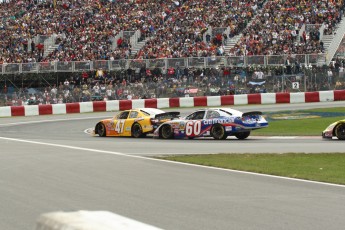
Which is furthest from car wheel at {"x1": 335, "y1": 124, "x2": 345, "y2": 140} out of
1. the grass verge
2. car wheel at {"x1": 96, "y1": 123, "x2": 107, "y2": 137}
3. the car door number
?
car wheel at {"x1": 96, "y1": 123, "x2": 107, "y2": 137}

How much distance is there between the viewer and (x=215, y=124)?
70.0 ft

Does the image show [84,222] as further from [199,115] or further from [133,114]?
[133,114]

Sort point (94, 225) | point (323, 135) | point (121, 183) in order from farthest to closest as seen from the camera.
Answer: point (323, 135)
point (121, 183)
point (94, 225)

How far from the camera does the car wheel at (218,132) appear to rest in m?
21.2

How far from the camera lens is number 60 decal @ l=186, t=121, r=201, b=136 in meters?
21.7

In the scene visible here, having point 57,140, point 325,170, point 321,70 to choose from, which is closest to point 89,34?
point 321,70

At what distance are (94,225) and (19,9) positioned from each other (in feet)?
170

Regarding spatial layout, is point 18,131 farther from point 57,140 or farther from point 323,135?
point 323,135

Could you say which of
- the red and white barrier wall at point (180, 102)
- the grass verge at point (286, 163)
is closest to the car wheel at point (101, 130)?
the grass verge at point (286, 163)

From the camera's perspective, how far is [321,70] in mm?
35750

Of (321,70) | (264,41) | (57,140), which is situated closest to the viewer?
(57,140)

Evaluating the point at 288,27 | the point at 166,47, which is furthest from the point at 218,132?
the point at 166,47

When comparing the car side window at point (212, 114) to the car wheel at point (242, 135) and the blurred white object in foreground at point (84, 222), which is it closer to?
the car wheel at point (242, 135)

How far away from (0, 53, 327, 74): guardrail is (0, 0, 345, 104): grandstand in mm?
55
